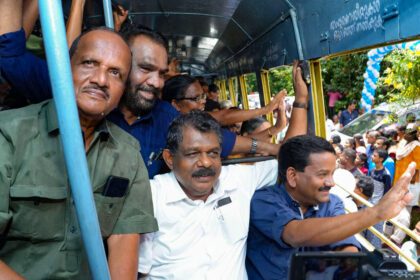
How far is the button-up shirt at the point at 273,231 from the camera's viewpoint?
1.74 metres

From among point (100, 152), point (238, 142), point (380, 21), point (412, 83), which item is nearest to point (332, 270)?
point (100, 152)

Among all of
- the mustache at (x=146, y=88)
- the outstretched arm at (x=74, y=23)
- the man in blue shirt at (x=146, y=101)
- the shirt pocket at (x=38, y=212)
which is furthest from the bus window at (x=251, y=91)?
the shirt pocket at (x=38, y=212)

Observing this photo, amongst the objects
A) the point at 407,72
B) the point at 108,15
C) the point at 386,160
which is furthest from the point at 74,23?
the point at 386,160

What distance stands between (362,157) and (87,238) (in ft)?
20.3

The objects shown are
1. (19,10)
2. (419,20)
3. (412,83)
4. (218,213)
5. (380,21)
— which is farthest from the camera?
(412,83)

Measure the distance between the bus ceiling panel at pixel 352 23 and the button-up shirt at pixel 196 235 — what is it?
1.36 metres

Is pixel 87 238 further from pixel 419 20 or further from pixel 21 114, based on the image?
pixel 419 20

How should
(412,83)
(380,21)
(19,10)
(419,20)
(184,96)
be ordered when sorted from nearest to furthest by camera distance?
1. (19,10)
2. (419,20)
3. (380,21)
4. (184,96)
5. (412,83)

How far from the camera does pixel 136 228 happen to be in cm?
132

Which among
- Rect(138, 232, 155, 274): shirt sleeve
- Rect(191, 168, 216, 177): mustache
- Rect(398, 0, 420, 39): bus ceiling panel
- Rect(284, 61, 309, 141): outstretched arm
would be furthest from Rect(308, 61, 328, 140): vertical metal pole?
Rect(138, 232, 155, 274): shirt sleeve

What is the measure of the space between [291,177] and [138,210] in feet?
2.60

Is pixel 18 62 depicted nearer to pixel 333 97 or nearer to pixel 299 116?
pixel 299 116

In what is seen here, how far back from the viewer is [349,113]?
35.8 ft

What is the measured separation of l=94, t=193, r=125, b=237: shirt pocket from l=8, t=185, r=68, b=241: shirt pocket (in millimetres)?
102
